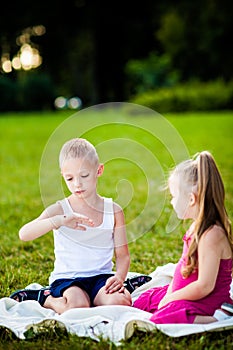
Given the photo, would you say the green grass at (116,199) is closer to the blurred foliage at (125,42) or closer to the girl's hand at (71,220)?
the girl's hand at (71,220)

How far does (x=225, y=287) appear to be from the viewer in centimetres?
295

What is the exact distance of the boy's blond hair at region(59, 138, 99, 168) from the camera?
317 cm

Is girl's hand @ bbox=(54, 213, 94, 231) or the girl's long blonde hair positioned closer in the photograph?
the girl's long blonde hair

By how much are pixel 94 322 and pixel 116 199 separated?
1110mm

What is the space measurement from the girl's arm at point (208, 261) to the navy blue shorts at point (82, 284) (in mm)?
565

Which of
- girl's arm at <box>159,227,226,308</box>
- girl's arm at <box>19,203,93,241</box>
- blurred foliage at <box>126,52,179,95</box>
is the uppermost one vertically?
blurred foliage at <box>126,52,179,95</box>

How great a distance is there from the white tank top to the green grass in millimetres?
306

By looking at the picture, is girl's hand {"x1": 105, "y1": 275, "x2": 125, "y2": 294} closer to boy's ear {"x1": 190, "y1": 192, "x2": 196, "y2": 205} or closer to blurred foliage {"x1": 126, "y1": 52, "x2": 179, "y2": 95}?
boy's ear {"x1": 190, "y1": 192, "x2": 196, "y2": 205}

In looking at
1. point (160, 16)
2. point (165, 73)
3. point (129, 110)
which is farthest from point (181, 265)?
point (160, 16)

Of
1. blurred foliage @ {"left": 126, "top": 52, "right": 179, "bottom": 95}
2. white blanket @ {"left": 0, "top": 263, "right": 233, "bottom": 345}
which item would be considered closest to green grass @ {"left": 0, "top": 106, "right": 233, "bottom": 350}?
white blanket @ {"left": 0, "top": 263, "right": 233, "bottom": 345}

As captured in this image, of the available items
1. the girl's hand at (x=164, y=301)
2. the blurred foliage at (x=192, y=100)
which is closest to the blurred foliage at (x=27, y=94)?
the blurred foliage at (x=192, y=100)

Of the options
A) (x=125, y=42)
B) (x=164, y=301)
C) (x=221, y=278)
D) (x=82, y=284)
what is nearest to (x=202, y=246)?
(x=221, y=278)

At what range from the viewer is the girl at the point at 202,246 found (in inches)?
112

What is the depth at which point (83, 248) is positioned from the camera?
10.9 ft
